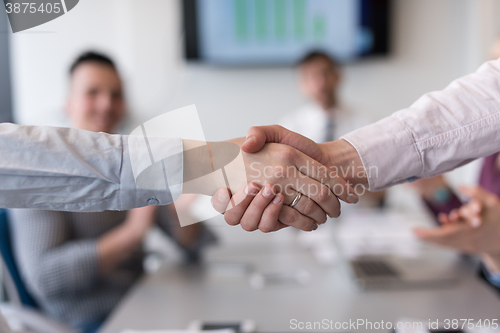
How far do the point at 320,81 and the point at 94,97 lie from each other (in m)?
1.35

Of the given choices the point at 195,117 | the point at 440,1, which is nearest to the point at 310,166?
the point at 195,117

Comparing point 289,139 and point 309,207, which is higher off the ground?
point 289,139

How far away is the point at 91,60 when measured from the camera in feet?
4.86

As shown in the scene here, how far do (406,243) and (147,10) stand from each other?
2001mm

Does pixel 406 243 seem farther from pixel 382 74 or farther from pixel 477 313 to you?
pixel 382 74

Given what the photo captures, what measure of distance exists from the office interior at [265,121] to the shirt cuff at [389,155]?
0.29 m

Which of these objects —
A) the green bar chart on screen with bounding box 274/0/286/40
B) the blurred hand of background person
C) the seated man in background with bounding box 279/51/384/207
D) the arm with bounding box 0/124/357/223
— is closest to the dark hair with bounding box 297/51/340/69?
the seated man in background with bounding box 279/51/384/207

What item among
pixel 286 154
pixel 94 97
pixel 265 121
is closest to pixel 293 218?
pixel 286 154

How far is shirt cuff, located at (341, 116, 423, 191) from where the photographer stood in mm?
712

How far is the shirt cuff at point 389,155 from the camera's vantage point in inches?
28.0

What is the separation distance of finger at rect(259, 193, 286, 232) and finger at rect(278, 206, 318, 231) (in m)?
0.01

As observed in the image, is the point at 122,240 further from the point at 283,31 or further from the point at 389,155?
the point at 283,31

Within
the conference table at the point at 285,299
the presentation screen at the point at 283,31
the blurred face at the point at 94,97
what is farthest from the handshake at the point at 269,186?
the presentation screen at the point at 283,31

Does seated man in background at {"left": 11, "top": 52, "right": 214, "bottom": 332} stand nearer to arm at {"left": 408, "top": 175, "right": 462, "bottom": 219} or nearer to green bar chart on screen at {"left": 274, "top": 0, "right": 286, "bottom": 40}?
arm at {"left": 408, "top": 175, "right": 462, "bottom": 219}
